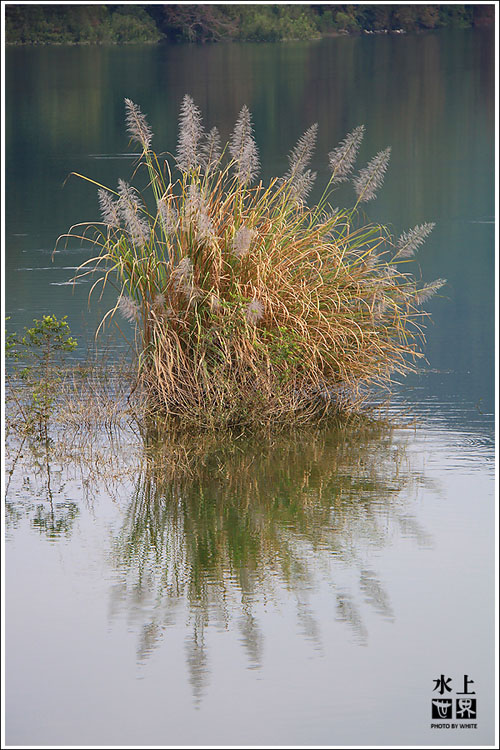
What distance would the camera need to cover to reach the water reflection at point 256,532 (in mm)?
4984

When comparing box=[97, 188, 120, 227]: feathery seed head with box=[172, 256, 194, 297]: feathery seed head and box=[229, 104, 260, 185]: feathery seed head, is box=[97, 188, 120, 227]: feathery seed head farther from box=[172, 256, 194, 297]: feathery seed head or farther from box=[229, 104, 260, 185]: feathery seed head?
box=[229, 104, 260, 185]: feathery seed head

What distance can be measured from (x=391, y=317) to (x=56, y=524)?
2.80m

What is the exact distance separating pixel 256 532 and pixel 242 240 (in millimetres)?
1972

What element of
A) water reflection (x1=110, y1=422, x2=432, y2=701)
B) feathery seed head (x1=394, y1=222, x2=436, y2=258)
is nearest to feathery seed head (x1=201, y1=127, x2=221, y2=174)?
feathery seed head (x1=394, y1=222, x2=436, y2=258)

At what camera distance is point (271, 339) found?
297 inches

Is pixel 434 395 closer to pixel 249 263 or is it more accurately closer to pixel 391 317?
pixel 391 317

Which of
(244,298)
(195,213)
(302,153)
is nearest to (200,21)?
(302,153)

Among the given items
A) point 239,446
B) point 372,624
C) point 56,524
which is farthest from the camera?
point 239,446

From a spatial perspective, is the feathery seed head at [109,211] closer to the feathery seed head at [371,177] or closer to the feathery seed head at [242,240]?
the feathery seed head at [242,240]

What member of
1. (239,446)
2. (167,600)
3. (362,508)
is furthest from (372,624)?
(239,446)

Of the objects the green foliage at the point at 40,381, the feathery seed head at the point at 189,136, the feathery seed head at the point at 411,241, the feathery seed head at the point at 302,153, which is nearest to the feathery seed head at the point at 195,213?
the feathery seed head at the point at 189,136

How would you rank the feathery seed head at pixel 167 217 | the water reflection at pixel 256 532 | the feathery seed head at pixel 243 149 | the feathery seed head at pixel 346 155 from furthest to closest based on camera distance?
the feathery seed head at pixel 346 155
the feathery seed head at pixel 243 149
the feathery seed head at pixel 167 217
the water reflection at pixel 256 532

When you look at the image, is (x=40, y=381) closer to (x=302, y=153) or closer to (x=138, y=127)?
(x=138, y=127)

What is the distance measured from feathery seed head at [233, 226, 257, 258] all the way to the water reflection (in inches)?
41.6
